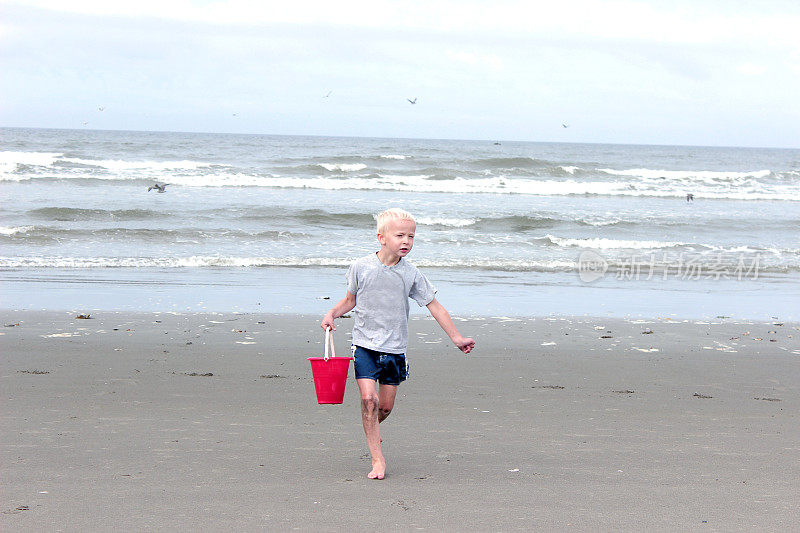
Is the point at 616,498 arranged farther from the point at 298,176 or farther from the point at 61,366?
the point at 298,176

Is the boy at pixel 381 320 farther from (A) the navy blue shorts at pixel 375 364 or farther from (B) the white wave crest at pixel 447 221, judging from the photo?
(B) the white wave crest at pixel 447 221

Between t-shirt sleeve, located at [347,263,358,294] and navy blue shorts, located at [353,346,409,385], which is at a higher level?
t-shirt sleeve, located at [347,263,358,294]

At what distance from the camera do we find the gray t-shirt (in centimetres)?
377

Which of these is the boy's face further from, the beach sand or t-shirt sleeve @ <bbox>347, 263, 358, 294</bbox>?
the beach sand

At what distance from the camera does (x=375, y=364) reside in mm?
3783

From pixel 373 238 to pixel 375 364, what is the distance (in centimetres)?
1428

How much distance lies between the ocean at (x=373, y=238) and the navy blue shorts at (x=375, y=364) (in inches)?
212

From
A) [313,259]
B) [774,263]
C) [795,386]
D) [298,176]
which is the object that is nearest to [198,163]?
[298,176]

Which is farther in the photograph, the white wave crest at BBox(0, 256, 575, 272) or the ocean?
the white wave crest at BBox(0, 256, 575, 272)

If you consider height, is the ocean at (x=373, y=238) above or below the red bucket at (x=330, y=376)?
below

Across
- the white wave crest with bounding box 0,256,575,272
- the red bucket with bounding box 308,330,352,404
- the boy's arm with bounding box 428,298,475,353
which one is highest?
the boy's arm with bounding box 428,298,475,353

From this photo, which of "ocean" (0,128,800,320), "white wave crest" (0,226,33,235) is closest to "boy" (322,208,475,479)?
"ocean" (0,128,800,320)

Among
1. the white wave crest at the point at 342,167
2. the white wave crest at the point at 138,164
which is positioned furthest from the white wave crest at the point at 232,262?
the white wave crest at the point at 342,167

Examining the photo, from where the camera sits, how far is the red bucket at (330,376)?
3.65 meters
